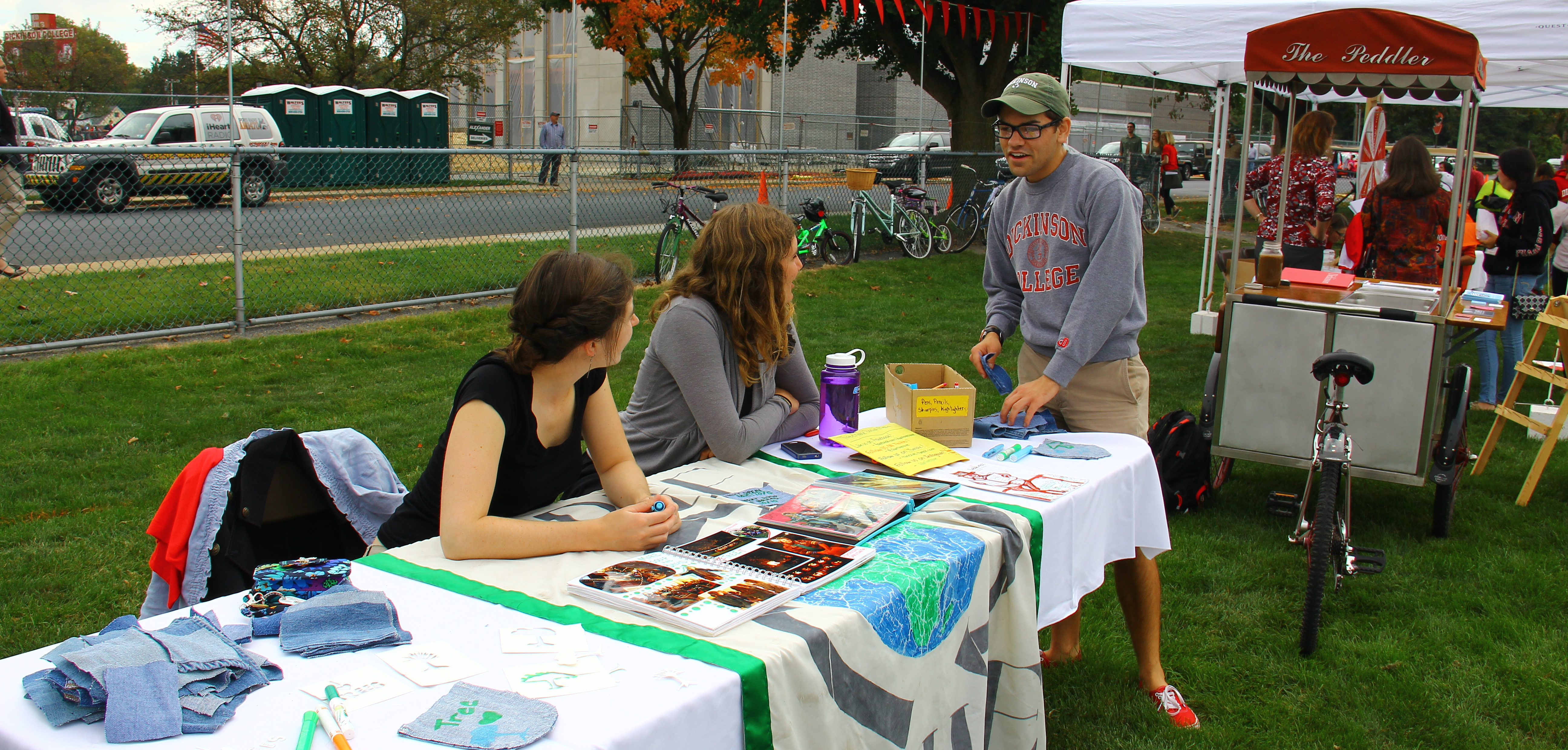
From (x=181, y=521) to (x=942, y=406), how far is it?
1.92m

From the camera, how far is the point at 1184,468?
4859 mm

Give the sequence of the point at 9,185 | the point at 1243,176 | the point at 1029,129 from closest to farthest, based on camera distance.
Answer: the point at 1029,129, the point at 1243,176, the point at 9,185

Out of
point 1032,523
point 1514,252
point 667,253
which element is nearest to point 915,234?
point 667,253

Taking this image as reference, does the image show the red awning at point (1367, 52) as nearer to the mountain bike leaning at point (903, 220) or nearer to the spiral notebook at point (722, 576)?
the spiral notebook at point (722, 576)

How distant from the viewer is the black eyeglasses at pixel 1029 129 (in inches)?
125

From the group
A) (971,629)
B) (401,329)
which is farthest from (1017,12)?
(971,629)

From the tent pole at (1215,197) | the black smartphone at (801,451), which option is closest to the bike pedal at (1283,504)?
the black smartphone at (801,451)

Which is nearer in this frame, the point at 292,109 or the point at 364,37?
the point at 292,109

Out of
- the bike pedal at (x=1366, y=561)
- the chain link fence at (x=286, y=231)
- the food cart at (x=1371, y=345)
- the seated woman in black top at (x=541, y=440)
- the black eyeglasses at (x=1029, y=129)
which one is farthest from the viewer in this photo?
the chain link fence at (x=286, y=231)

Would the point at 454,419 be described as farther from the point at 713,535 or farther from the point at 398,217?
the point at 398,217

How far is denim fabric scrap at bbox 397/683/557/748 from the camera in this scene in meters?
1.33

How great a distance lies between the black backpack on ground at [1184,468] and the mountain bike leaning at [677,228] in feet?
18.3

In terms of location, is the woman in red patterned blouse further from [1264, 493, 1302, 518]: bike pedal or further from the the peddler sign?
[1264, 493, 1302, 518]: bike pedal

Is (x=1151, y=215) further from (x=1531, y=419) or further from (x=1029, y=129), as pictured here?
(x=1029, y=129)
